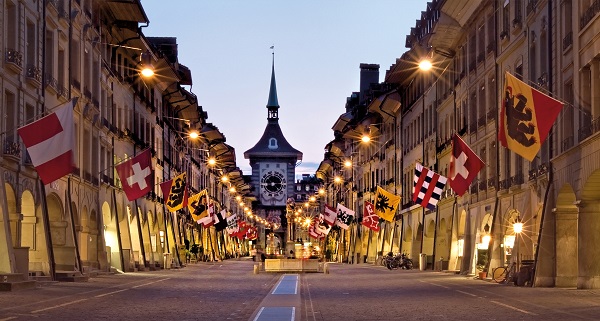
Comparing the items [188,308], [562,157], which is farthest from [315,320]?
[562,157]

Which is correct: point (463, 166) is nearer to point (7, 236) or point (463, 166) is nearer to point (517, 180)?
point (517, 180)

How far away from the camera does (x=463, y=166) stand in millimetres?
44062

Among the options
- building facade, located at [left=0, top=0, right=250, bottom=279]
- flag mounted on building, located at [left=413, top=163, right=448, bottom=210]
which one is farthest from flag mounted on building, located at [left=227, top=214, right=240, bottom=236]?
flag mounted on building, located at [left=413, top=163, right=448, bottom=210]

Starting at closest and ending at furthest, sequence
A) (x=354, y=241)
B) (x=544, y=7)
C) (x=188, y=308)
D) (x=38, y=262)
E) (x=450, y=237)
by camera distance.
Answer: (x=188, y=308)
(x=544, y=7)
(x=38, y=262)
(x=450, y=237)
(x=354, y=241)

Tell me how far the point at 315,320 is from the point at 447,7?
40820 mm

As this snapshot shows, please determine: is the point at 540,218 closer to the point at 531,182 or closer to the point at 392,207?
the point at 531,182

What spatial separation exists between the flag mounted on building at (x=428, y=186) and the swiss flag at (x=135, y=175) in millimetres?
13587

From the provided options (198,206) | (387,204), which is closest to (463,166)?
(387,204)

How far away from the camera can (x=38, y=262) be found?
45.3 metres

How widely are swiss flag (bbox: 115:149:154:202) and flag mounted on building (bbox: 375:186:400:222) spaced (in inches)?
842

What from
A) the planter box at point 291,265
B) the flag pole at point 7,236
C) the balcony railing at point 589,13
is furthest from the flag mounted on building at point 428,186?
the flag pole at point 7,236

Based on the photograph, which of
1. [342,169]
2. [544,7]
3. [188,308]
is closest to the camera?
[188,308]

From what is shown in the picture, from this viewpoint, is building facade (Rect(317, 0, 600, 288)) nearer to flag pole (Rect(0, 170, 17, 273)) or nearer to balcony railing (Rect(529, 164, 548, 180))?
balcony railing (Rect(529, 164, 548, 180))

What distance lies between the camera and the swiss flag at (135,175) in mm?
50781
